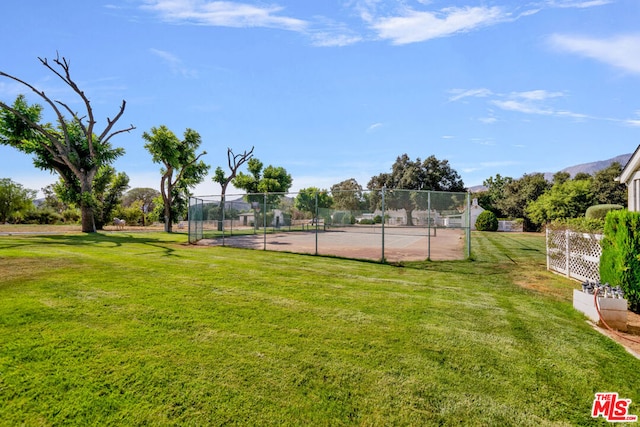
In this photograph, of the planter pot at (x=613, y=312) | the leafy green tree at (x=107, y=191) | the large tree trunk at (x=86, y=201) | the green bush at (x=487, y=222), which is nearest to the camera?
the planter pot at (x=613, y=312)

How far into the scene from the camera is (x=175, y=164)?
963 inches

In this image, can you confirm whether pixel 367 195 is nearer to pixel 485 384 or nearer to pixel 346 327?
pixel 346 327

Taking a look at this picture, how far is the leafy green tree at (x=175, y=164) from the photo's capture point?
77.9 ft

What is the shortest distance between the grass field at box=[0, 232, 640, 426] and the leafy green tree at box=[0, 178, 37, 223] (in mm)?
37186

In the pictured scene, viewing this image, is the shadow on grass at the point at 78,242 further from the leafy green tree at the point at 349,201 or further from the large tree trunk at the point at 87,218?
the leafy green tree at the point at 349,201

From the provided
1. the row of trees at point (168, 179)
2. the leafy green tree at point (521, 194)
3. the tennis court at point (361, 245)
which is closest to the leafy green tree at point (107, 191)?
the row of trees at point (168, 179)

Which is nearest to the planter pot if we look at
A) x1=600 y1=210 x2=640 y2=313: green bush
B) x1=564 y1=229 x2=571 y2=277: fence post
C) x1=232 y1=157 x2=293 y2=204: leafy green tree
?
x1=600 y1=210 x2=640 y2=313: green bush

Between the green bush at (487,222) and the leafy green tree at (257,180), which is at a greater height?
the leafy green tree at (257,180)

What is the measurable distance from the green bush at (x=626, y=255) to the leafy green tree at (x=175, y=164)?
25.2 metres

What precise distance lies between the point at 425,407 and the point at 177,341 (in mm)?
2514

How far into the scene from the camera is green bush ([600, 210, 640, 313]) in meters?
5.17

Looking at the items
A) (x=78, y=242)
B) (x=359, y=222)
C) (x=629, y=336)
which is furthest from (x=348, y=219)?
(x=78, y=242)

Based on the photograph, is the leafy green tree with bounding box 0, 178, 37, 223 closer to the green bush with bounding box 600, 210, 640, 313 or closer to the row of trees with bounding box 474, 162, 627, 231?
the green bush with bounding box 600, 210, 640, 313

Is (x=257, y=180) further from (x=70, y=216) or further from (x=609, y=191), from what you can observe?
(x=609, y=191)
